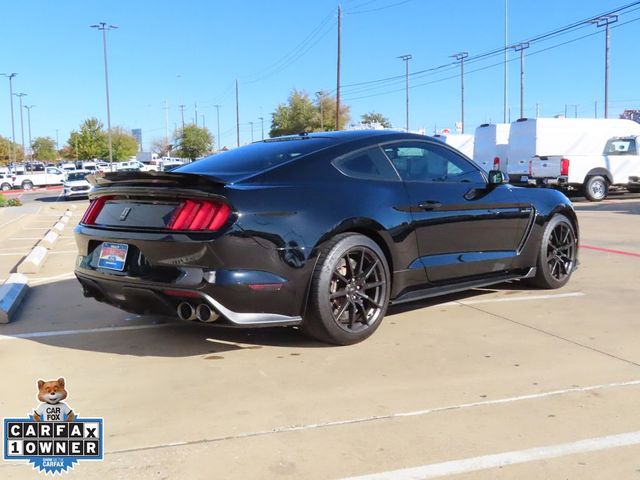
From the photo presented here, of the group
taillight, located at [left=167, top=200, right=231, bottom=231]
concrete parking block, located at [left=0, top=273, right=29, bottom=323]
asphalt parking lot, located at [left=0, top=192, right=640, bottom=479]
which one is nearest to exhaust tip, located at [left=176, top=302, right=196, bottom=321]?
asphalt parking lot, located at [left=0, top=192, right=640, bottom=479]

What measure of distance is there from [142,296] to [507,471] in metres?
2.59

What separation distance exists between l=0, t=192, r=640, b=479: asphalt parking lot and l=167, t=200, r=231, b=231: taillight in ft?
3.20

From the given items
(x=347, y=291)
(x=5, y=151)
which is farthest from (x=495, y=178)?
(x=5, y=151)

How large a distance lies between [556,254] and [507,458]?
12.9 ft

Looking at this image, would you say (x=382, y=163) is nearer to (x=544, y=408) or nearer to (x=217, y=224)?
(x=217, y=224)

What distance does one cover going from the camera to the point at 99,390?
12.8ft

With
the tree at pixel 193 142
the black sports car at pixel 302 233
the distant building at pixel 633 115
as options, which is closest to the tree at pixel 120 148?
the tree at pixel 193 142

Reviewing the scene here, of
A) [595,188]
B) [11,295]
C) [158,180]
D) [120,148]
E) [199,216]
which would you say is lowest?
[11,295]

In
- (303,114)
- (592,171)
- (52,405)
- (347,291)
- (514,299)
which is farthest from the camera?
(303,114)

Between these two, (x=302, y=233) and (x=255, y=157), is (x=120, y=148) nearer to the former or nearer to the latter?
(x=255, y=157)

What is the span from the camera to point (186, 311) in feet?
13.6

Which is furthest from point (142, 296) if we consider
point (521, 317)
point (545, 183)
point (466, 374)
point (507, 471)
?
point (545, 183)

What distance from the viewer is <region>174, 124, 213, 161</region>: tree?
3361 inches

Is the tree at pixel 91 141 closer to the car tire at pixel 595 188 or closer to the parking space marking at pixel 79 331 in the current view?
the car tire at pixel 595 188
